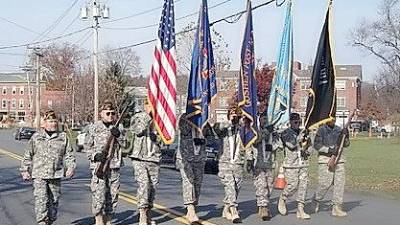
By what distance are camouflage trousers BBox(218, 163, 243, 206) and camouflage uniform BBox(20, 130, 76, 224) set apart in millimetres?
2605

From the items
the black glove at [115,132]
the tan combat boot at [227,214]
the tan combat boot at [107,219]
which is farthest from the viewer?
the tan combat boot at [227,214]

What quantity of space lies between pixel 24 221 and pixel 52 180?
Result: 1.92 m

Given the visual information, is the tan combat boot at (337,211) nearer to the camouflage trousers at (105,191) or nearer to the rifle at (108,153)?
the camouflage trousers at (105,191)

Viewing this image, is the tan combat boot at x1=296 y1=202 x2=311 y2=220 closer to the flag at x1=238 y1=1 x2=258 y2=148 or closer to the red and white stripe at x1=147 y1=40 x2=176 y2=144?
the flag at x1=238 y1=1 x2=258 y2=148

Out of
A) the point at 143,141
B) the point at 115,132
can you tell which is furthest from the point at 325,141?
the point at 115,132

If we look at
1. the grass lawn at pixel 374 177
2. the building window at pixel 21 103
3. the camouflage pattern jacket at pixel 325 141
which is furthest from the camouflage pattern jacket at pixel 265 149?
the building window at pixel 21 103

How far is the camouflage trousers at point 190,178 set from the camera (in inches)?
448

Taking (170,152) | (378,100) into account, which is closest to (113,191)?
(170,152)

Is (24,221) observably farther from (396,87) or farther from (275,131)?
(396,87)

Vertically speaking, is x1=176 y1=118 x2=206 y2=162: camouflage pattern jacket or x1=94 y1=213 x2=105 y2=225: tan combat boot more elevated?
x1=176 y1=118 x2=206 y2=162: camouflage pattern jacket

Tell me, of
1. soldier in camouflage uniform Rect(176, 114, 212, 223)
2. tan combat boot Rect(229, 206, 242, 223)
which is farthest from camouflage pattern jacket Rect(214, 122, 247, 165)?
tan combat boot Rect(229, 206, 242, 223)

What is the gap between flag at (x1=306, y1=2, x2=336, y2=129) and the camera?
41.4 feet

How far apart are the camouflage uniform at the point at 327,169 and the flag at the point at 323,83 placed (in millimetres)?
289

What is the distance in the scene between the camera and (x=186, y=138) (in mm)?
11508
